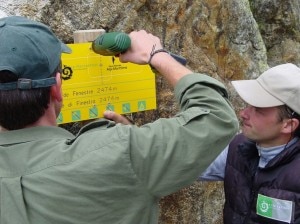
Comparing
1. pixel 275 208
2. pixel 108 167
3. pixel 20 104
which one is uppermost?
pixel 20 104

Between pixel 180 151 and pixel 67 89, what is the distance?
121 centimetres

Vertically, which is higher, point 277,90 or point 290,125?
point 277,90

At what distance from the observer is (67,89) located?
2.46 metres

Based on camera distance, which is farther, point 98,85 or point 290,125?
point 98,85

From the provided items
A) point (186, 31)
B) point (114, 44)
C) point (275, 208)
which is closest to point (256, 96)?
point (275, 208)

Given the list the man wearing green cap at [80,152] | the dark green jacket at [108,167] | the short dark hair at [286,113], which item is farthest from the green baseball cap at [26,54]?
the short dark hair at [286,113]

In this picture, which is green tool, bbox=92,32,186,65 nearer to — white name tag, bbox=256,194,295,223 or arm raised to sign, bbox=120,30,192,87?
arm raised to sign, bbox=120,30,192,87

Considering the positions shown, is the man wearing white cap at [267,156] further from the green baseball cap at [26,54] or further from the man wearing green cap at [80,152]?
the green baseball cap at [26,54]

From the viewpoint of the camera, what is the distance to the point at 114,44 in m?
2.01

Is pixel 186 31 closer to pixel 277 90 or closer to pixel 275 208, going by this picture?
pixel 277 90

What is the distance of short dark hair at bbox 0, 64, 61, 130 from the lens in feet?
4.75

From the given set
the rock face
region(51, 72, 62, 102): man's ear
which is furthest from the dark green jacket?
the rock face

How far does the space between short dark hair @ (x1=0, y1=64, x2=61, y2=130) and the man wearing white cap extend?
1276 mm

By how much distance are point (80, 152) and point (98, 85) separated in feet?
3.82
